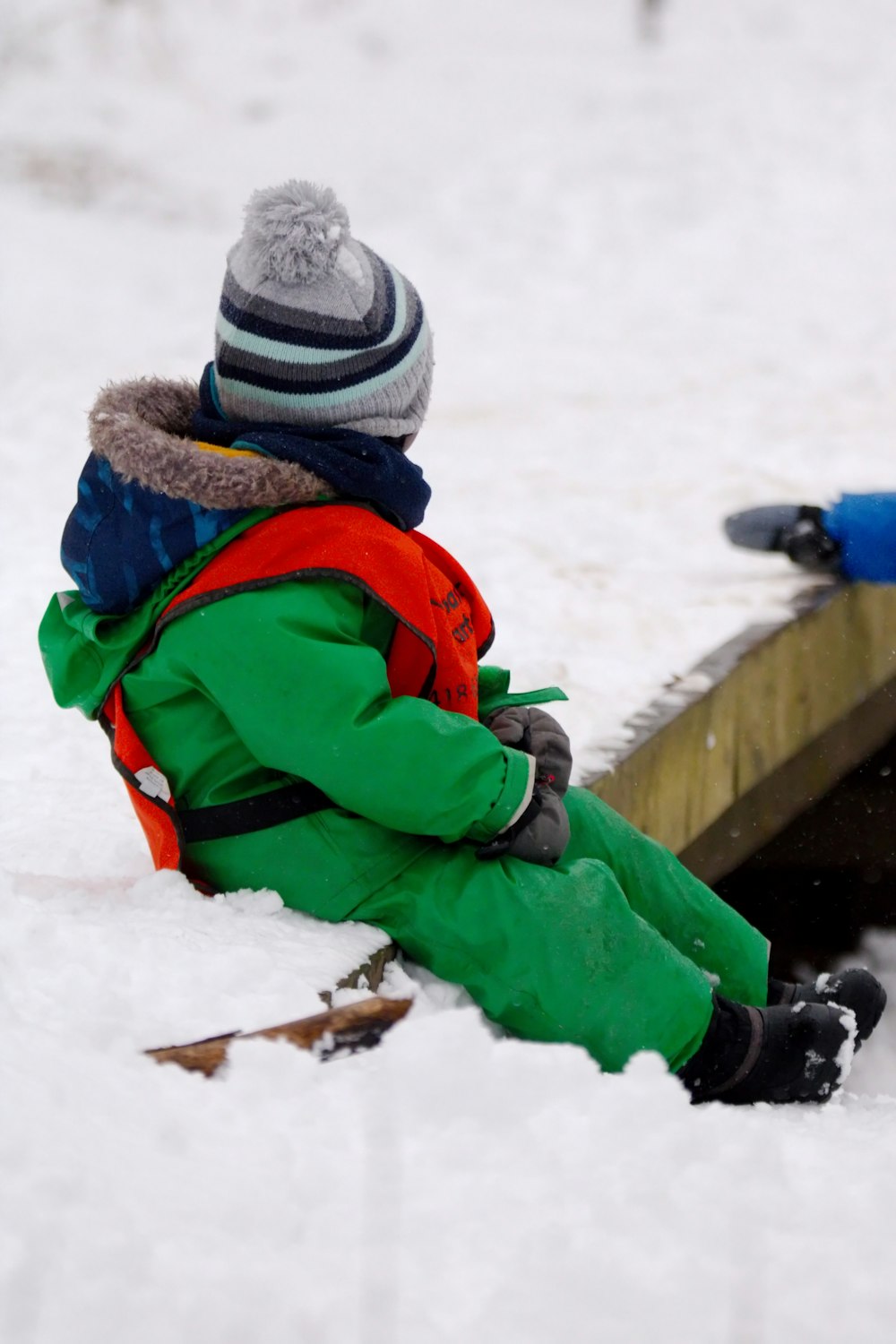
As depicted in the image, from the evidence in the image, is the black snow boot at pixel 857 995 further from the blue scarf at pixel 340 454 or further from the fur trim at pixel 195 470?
the fur trim at pixel 195 470

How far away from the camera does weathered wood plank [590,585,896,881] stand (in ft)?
10.5

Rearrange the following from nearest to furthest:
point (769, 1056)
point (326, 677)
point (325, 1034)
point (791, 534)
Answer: point (325, 1034), point (326, 677), point (769, 1056), point (791, 534)

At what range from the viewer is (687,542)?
4492 millimetres

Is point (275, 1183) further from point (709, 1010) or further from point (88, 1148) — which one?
point (709, 1010)

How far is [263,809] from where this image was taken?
1.97 m

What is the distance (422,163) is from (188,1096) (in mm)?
9968

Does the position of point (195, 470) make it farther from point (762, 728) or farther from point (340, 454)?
point (762, 728)

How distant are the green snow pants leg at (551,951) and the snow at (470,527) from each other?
3.2 inches

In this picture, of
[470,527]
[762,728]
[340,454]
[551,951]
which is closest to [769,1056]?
[551,951]

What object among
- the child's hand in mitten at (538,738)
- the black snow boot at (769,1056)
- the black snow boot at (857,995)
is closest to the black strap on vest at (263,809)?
the child's hand in mitten at (538,738)

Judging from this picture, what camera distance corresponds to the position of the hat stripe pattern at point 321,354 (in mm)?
1941

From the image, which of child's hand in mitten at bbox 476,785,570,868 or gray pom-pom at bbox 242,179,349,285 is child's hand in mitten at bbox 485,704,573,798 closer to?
child's hand in mitten at bbox 476,785,570,868

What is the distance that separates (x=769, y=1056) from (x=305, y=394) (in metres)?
1.27

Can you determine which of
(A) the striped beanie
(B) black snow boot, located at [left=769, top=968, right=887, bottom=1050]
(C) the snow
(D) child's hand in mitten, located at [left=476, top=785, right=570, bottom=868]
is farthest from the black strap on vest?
(B) black snow boot, located at [left=769, top=968, right=887, bottom=1050]
